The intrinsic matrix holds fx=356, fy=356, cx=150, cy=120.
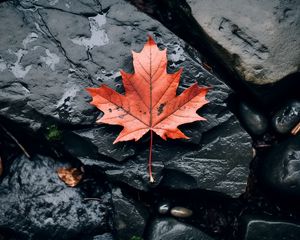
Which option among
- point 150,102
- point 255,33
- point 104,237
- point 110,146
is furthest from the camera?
point 104,237

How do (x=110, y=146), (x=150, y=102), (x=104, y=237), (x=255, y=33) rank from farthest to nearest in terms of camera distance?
(x=104, y=237) < (x=255, y=33) < (x=110, y=146) < (x=150, y=102)

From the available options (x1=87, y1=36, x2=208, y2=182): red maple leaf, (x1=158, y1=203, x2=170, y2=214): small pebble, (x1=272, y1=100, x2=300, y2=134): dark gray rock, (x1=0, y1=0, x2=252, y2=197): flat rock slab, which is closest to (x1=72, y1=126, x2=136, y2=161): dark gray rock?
(x1=0, y1=0, x2=252, y2=197): flat rock slab

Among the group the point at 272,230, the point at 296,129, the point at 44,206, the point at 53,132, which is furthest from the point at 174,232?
the point at 296,129

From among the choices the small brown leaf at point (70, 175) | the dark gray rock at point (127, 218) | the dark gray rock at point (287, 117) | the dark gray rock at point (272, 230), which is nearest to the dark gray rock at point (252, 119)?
the dark gray rock at point (287, 117)

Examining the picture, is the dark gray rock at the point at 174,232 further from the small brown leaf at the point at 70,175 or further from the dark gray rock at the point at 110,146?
the small brown leaf at the point at 70,175

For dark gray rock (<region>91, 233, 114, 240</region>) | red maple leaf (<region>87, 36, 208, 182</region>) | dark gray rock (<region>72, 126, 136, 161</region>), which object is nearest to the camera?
red maple leaf (<region>87, 36, 208, 182</region>)

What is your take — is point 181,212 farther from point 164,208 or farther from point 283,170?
point 283,170

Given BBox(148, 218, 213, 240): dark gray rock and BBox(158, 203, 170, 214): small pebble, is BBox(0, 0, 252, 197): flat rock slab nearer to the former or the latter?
BBox(158, 203, 170, 214): small pebble
